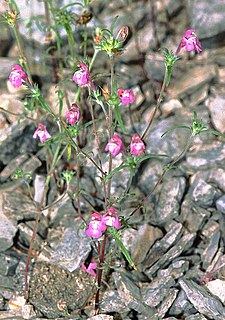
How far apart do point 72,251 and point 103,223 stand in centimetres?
68

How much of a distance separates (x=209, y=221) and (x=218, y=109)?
0.81m

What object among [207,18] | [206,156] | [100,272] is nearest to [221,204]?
[206,156]

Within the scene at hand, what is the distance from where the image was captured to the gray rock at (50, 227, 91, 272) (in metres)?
3.07

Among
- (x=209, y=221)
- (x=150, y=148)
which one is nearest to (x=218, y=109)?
(x=150, y=148)

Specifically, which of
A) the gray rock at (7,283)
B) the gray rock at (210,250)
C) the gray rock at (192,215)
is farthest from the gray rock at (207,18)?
the gray rock at (7,283)

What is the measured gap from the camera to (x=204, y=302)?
275 centimetres

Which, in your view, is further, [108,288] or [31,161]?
[31,161]

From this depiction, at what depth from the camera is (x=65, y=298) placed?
300cm

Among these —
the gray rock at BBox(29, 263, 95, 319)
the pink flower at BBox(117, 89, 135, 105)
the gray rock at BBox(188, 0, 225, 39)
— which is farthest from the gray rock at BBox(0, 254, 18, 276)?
the gray rock at BBox(188, 0, 225, 39)

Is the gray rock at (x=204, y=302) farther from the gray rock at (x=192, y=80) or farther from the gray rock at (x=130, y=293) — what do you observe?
the gray rock at (x=192, y=80)

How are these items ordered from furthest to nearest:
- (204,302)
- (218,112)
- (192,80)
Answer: (192,80) < (218,112) < (204,302)

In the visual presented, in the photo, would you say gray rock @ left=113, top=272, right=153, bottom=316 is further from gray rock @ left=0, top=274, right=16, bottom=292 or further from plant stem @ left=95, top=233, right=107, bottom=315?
gray rock @ left=0, top=274, right=16, bottom=292

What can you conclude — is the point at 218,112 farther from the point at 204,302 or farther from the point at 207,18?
the point at 204,302

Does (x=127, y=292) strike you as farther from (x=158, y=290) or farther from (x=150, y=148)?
(x=150, y=148)
